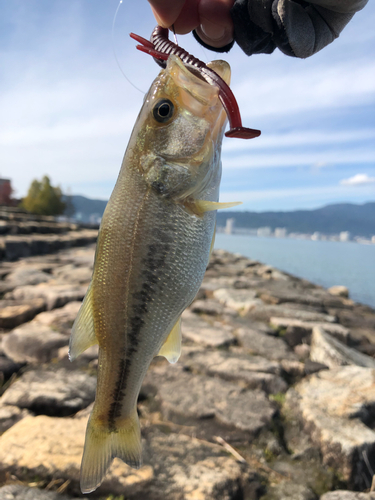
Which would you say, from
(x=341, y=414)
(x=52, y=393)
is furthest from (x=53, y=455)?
(x=341, y=414)

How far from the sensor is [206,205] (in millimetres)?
1548

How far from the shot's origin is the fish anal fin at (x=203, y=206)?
1522 millimetres

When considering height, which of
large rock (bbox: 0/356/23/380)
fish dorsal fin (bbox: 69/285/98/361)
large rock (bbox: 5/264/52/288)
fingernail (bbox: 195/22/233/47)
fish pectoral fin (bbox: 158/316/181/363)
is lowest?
large rock (bbox: 0/356/23/380)

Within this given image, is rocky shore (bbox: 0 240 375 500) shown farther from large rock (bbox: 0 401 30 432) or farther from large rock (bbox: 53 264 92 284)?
large rock (bbox: 53 264 92 284)

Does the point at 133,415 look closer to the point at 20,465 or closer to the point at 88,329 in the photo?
the point at 88,329

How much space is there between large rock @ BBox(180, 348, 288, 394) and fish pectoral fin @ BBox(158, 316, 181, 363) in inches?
73.8

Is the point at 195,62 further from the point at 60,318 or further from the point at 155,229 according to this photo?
the point at 60,318

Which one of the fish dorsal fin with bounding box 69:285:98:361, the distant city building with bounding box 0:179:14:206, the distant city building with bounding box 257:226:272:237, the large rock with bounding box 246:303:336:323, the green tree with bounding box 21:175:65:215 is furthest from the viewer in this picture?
the distant city building with bounding box 257:226:272:237

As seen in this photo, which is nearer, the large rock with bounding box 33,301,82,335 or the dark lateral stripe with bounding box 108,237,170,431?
the dark lateral stripe with bounding box 108,237,170,431

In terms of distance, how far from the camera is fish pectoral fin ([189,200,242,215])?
152 cm

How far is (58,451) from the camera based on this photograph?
92.6 inches

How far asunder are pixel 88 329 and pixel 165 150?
93 cm

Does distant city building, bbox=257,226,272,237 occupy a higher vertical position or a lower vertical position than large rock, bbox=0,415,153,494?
higher

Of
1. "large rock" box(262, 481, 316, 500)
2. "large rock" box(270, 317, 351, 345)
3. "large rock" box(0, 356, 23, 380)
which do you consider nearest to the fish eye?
"large rock" box(262, 481, 316, 500)
